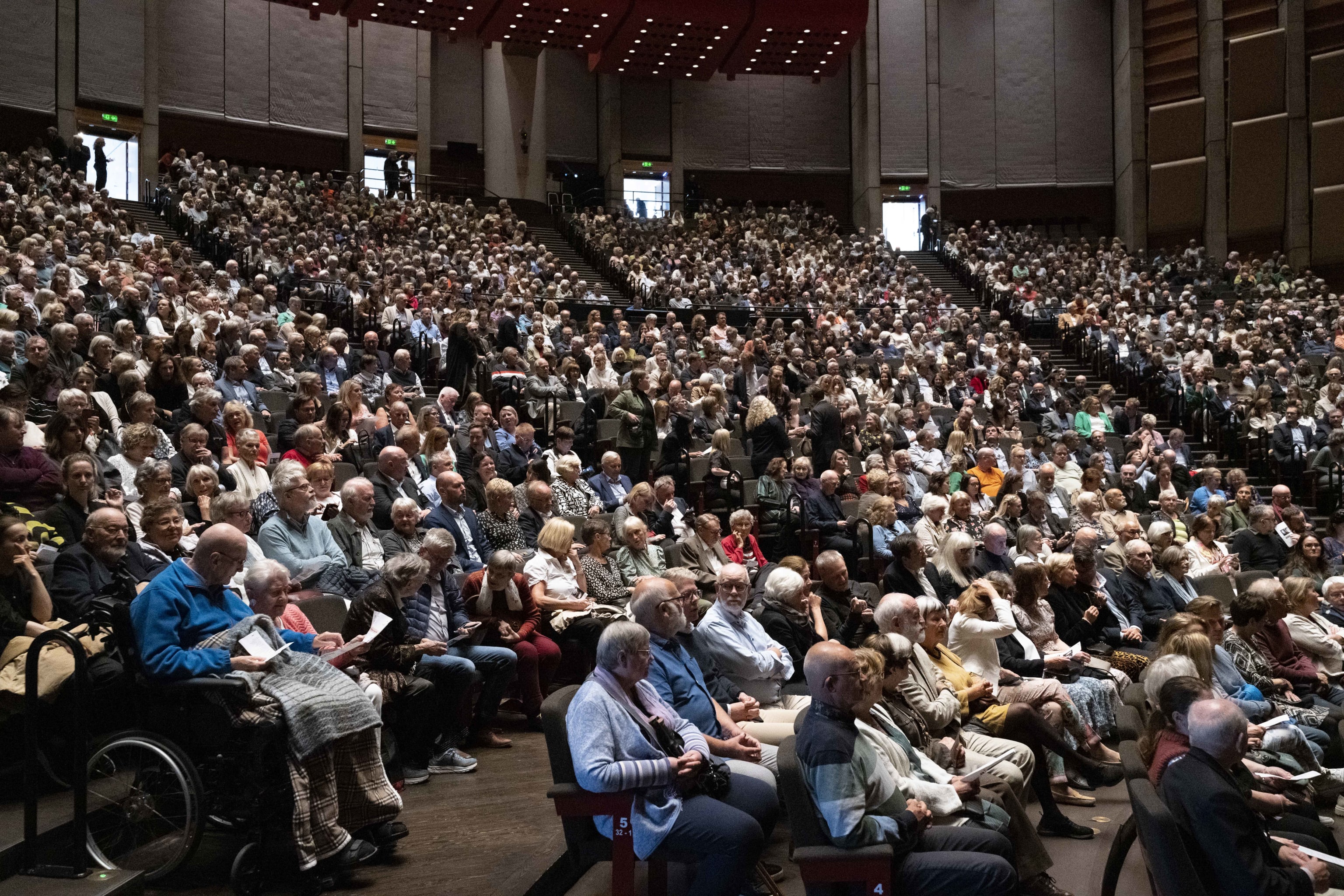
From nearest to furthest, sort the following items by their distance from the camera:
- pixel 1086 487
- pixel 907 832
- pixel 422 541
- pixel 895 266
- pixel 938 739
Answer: pixel 907 832, pixel 938 739, pixel 422 541, pixel 1086 487, pixel 895 266

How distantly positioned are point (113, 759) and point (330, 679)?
63cm

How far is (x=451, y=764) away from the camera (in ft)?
14.2

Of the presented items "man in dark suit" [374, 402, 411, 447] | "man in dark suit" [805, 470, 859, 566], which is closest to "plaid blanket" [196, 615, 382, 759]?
"man in dark suit" [374, 402, 411, 447]

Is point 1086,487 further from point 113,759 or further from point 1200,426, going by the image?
point 113,759

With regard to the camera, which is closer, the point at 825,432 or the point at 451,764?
the point at 451,764

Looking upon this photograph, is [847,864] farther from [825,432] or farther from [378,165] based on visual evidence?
[378,165]

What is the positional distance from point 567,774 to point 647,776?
0.79ft


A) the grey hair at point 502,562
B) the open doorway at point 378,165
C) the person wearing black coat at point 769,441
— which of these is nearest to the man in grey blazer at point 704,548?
the grey hair at point 502,562

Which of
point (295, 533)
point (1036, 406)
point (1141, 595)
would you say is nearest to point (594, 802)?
point (295, 533)

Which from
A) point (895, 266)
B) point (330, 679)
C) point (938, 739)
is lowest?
point (938, 739)

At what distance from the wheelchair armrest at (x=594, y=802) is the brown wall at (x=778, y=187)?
65.5 ft

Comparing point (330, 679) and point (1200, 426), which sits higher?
point (1200, 426)

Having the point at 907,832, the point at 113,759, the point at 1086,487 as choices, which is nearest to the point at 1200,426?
the point at 1086,487

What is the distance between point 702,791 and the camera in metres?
3.17
